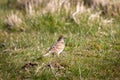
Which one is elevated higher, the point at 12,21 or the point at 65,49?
the point at 12,21

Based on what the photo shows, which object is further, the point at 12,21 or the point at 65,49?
the point at 12,21

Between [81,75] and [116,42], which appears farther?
[116,42]

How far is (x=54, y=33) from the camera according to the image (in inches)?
347

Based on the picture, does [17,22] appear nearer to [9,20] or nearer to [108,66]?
[9,20]

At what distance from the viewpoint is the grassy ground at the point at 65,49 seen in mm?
6556

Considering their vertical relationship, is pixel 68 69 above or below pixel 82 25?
below

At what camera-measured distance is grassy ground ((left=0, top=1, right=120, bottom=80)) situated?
6556 millimetres

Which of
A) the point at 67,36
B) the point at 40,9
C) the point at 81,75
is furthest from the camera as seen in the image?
the point at 40,9

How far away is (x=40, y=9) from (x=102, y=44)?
2.73 metres

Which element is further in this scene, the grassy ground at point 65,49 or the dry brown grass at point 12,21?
the dry brown grass at point 12,21

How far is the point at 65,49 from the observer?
7.68 metres

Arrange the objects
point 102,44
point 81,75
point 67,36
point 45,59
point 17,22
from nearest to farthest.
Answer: point 81,75
point 45,59
point 102,44
point 67,36
point 17,22

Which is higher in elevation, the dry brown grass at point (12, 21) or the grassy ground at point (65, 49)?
the dry brown grass at point (12, 21)

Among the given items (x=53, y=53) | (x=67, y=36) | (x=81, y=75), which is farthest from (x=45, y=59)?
(x=67, y=36)
